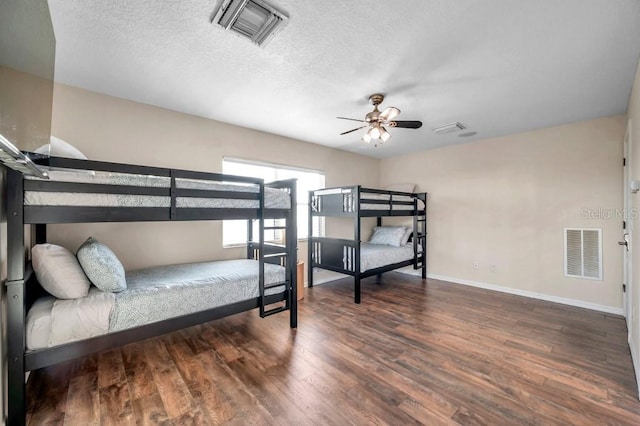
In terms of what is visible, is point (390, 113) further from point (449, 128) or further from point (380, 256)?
point (380, 256)

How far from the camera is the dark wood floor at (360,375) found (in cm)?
157

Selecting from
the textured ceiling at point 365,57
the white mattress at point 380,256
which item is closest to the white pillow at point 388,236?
the white mattress at point 380,256

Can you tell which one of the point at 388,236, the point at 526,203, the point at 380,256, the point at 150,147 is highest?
the point at 150,147

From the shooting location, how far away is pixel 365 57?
2.04 metres

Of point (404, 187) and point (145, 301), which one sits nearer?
point (145, 301)

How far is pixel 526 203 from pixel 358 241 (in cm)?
264

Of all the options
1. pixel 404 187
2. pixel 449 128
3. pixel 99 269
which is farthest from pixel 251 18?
pixel 404 187

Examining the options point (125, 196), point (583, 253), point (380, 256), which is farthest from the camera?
point (380, 256)

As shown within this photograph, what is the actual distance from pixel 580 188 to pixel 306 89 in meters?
3.86

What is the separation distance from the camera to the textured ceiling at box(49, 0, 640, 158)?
158cm

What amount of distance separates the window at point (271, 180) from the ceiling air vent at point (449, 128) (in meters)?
2.00

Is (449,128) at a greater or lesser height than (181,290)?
greater

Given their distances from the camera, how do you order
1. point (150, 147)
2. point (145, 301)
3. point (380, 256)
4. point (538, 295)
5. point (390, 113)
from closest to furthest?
1. point (145, 301)
2. point (390, 113)
3. point (150, 147)
4. point (538, 295)
5. point (380, 256)

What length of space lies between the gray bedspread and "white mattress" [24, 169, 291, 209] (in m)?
0.67
